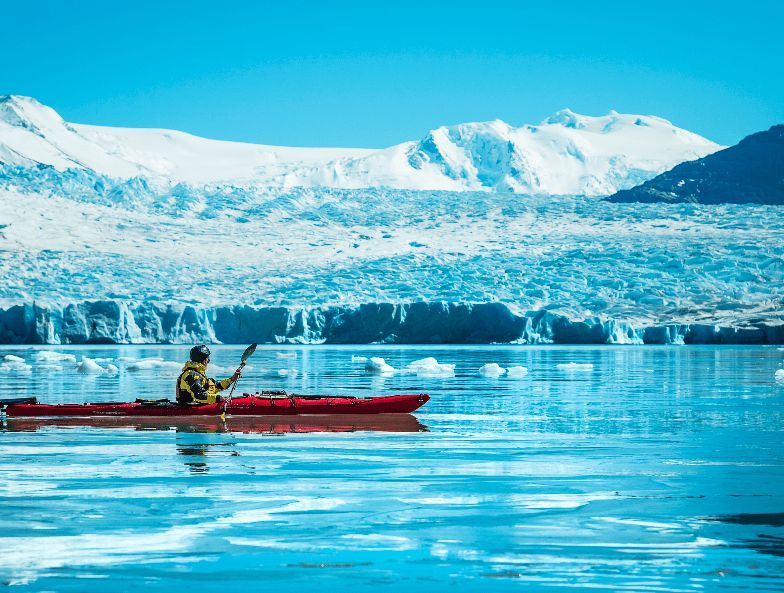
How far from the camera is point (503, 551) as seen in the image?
5312 mm

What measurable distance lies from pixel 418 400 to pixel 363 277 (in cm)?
3567

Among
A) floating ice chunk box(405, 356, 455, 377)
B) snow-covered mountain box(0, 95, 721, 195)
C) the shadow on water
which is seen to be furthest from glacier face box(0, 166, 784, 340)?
the shadow on water

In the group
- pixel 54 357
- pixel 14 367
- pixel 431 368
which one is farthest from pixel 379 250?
→ pixel 431 368

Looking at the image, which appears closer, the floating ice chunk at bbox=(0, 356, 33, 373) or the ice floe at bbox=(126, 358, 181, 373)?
the floating ice chunk at bbox=(0, 356, 33, 373)

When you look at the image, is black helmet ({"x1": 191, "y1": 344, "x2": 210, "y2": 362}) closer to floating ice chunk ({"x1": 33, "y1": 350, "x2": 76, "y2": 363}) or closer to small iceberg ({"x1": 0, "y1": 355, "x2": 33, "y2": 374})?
small iceberg ({"x1": 0, "y1": 355, "x2": 33, "y2": 374})

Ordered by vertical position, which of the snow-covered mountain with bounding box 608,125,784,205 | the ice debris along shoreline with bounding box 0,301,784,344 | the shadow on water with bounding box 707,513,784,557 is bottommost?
the shadow on water with bounding box 707,513,784,557

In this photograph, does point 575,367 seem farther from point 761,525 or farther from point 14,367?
point 761,525

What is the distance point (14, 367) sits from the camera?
2638cm

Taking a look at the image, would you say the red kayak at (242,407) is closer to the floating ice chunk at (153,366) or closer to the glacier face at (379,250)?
the floating ice chunk at (153,366)

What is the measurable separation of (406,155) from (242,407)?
123 m

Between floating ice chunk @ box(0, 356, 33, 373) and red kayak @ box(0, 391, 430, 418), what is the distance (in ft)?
42.1

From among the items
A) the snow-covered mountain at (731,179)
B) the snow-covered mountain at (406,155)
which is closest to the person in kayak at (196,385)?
the snow-covered mountain at (406,155)

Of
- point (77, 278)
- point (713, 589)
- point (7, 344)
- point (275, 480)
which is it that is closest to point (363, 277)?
point (77, 278)

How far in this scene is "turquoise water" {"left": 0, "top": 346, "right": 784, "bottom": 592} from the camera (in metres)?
4.91
